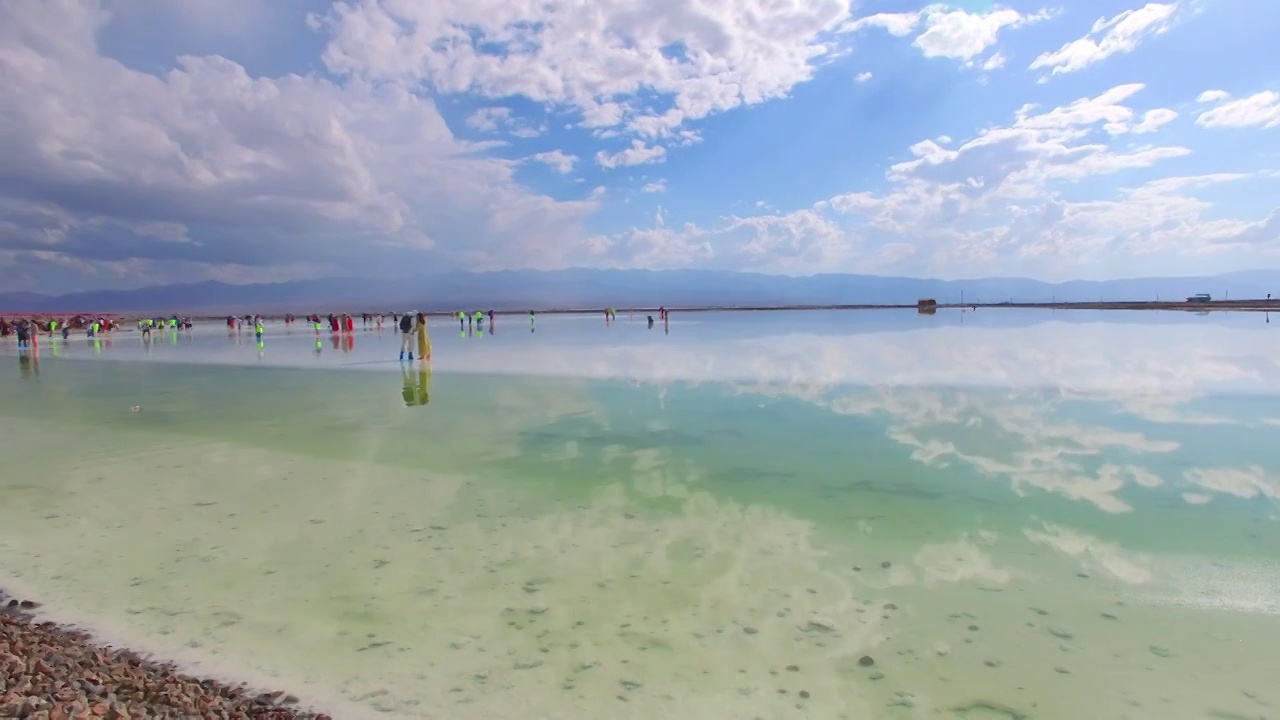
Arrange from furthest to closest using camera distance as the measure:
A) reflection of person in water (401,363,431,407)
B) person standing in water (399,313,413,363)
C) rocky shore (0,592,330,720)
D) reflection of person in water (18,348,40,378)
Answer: person standing in water (399,313,413,363)
reflection of person in water (18,348,40,378)
reflection of person in water (401,363,431,407)
rocky shore (0,592,330,720)

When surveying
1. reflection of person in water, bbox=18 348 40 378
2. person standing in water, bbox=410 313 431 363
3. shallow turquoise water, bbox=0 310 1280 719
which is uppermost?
person standing in water, bbox=410 313 431 363

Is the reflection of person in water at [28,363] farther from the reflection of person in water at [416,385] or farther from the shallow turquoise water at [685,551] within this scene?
the shallow turquoise water at [685,551]

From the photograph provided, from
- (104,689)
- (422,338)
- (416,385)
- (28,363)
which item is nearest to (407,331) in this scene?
(422,338)

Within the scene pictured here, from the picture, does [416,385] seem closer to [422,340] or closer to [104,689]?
[422,340]

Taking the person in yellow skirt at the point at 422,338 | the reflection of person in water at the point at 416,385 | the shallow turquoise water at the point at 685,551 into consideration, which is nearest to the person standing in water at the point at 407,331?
the person in yellow skirt at the point at 422,338

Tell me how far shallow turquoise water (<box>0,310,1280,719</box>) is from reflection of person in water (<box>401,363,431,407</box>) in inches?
62.2

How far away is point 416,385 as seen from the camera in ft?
63.4

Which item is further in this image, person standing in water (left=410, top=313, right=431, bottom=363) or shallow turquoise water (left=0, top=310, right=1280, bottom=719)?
person standing in water (left=410, top=313, right=431, bottom=363)

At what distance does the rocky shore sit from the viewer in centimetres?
371

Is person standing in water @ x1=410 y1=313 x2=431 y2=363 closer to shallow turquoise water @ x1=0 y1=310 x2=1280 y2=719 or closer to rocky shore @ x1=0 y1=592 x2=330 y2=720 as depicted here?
shallow turquoise water @ x1=0 y1=310 x2=1280 y2=719

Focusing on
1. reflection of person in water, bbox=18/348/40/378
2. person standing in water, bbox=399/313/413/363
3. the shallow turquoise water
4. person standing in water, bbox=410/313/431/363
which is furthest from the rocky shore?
reflection of person in water, bbox=18/348/40/378

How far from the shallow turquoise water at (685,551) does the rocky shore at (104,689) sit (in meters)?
0.31

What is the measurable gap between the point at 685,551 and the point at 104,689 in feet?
14.5

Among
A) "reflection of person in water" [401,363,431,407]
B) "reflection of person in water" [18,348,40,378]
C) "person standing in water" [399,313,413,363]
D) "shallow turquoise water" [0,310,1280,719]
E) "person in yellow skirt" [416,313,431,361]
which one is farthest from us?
"person standing in water" [399,313,413,363]
